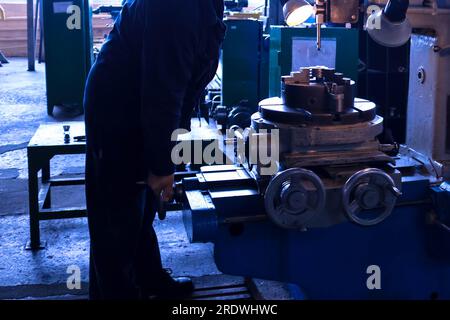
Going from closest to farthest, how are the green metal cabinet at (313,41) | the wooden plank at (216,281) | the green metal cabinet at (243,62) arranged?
the wooden plank at (216,281), the green metal cabinet at (313,41), the green metal cabinet at (243,62)

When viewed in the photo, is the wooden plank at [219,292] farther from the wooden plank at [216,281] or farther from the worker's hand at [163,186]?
the worker's hand at [163,186]

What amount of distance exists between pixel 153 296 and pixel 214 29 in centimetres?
83

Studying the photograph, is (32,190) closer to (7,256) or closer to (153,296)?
(7,256)

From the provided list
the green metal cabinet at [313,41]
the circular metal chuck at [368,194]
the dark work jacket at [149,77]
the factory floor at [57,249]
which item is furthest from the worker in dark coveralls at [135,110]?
the green metal cabinet at [313,41]

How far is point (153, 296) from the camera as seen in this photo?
1669mm

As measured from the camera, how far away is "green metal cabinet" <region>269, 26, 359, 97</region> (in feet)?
8.08

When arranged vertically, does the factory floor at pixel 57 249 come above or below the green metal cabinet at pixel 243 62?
below

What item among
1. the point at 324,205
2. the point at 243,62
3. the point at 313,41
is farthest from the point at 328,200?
the point at 243,62

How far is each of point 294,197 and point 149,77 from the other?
0.37 metres

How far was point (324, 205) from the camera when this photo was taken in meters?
1.05

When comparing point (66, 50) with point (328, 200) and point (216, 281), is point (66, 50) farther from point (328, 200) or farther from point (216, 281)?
point (328, 200)

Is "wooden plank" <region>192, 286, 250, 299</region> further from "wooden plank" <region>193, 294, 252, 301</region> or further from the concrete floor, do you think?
the concrete floor

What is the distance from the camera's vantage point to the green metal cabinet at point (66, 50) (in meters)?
4.29
